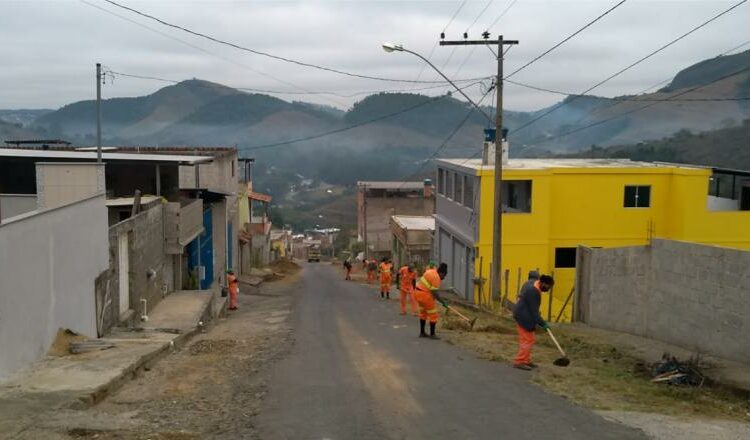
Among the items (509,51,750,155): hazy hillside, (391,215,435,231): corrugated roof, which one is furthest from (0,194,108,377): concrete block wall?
(509,51,750,155): hazy hillside

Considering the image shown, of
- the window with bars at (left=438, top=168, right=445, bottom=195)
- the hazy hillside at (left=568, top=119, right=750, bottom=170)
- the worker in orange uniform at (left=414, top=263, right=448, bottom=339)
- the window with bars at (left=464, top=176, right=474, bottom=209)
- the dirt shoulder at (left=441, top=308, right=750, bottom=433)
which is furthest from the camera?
the hazy hillside at (left=568, top=119, right=750, bottom=170)

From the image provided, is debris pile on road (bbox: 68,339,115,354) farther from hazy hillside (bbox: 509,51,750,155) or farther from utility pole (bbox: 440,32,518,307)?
hazy hillside (bbox: 509,51,750,155)

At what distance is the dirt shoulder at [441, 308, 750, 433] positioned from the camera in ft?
29.9

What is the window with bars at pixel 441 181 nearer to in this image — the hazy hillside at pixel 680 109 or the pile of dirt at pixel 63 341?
the pile of dirt at pixel 63 341

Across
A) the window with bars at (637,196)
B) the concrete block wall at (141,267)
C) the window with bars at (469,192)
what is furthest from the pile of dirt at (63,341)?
the window with bars at (637,196)

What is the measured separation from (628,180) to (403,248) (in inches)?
757

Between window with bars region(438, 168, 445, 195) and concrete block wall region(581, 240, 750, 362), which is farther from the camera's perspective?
window with bars region(438, 168, 445, 195)

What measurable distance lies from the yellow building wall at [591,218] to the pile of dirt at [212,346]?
545 inches

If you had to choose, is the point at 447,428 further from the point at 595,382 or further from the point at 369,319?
the point at 369,319

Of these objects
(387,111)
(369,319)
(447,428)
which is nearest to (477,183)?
(369,319)

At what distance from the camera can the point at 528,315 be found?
11312 millimetres

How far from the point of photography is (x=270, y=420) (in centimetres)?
826

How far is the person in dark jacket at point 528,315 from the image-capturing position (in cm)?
1133

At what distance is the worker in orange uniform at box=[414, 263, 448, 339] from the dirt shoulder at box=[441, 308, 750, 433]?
503mm
